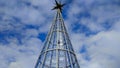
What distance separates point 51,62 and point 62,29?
6685 millimetres

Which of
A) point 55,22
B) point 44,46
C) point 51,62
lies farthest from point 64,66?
point 55,22

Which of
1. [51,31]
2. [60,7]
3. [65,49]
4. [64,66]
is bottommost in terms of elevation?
[64,66]

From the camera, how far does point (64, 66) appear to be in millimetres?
45031

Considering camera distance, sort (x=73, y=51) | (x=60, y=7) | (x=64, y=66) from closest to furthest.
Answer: (x=64, y=66) → (x=73, y=51) → (x=60, y=7)

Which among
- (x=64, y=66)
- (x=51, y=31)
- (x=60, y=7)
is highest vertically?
(x=60, y=7)

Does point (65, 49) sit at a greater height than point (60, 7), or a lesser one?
lesser

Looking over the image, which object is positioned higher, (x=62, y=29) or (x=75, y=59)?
(x=62, y=29)

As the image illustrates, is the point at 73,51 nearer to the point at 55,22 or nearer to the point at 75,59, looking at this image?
the point at 75,59

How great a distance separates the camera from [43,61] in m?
45.8

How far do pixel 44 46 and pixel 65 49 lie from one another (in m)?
3.99

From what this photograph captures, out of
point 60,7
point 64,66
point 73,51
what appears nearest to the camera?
point 64,66

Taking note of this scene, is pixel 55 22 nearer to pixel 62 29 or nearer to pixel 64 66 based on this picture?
pixel 62 29

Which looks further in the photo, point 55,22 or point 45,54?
point 55,22

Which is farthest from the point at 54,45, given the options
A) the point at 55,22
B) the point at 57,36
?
the point at 55,22
